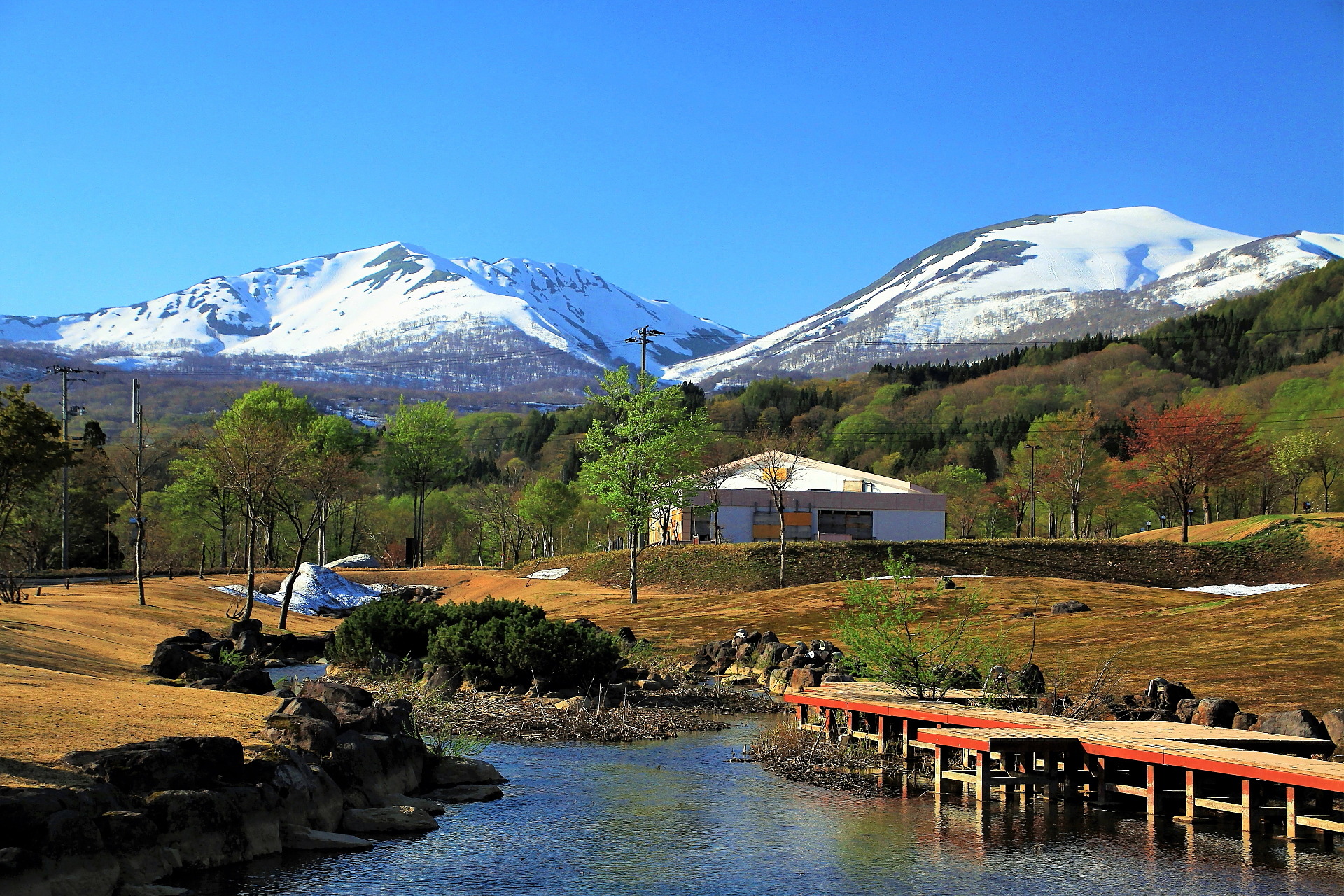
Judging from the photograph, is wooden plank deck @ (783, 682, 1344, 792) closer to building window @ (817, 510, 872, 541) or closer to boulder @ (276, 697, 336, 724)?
boulder @ (276, 697, 336, 724)

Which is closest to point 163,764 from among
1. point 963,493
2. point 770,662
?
point 770,662

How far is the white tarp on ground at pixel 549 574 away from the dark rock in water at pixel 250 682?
45438 millimetres

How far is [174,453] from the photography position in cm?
10300

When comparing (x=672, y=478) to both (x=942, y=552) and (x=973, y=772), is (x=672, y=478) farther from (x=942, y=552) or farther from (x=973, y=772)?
(x=973, y=772)

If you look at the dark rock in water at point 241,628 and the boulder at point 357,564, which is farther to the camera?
the boulder at point 357,564

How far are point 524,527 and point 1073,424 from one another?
43.7m

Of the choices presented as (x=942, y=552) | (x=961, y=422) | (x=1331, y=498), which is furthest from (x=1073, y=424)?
(x=961, y=422)

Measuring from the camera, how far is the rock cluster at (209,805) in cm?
1011

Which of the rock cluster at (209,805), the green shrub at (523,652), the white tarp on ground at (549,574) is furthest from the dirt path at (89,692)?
the white tarp on ground at (549,574)

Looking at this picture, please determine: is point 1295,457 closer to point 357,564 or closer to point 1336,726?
point 357,564

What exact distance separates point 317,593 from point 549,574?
53.9ft

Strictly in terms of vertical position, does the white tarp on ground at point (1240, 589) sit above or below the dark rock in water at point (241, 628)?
above

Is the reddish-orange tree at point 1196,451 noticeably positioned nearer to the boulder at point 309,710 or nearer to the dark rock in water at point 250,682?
the dark rock in water at point 250,682

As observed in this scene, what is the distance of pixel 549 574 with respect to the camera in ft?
229
